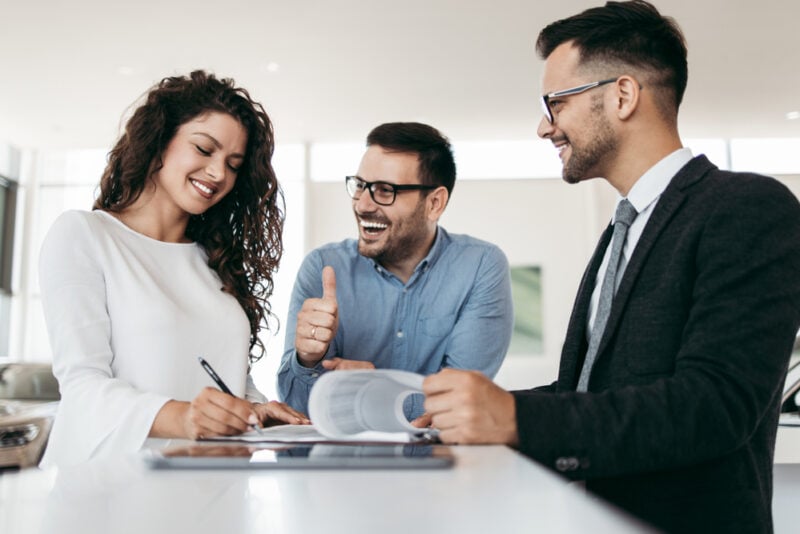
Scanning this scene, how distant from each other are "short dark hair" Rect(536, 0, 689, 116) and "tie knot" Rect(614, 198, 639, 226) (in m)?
0.23

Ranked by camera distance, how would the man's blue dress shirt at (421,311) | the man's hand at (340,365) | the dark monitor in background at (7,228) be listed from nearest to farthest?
1. the man's hand at (340,365)
2. the man's blue dress shirt at (421,311)
3. the dark monitor in background at (7,228)

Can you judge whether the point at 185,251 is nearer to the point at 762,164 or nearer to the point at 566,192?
the point at 566,192

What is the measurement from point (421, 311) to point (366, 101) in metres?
5.77

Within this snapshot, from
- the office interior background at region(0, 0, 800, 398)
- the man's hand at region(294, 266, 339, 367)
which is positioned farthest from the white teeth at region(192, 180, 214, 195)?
the office interior background at region(0, 0, 800, 398)

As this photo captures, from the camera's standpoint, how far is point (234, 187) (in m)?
2.00

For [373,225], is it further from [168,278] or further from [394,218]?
[168,278]

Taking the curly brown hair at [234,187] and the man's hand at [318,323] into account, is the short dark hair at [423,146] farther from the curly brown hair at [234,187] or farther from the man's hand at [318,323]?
the man's hand at [318,323]

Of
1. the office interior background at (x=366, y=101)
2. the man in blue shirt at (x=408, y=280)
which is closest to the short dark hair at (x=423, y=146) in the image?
the man in blue shirt at (x=408, y=280)

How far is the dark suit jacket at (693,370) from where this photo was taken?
40.2 inches

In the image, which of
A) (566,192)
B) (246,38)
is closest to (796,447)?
(246,38)

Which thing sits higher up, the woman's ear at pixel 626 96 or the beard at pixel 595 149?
the woman's ear at pixel 626 96

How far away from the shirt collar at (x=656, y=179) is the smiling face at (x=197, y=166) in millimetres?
956

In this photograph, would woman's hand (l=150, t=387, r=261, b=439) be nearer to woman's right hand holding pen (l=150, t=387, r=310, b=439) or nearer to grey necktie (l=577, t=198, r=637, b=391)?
woman's right hand holding pen (l=150, t=387, r=310, b=439)

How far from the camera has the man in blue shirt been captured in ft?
7.28
